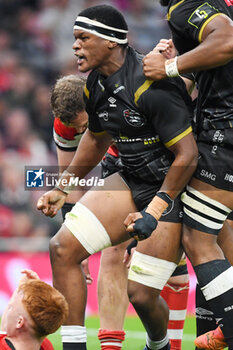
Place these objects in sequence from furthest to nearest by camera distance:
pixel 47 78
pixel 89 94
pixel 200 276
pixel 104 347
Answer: pixel 47 78
pixel 104 347
pixel 89 94
pixel 200 276

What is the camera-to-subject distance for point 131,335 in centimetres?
598

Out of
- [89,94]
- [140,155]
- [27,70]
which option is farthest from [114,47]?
[27,70]

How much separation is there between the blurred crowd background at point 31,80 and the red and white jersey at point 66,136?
2364 millimetres

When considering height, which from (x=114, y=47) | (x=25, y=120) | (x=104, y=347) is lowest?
(x=25, y=120)

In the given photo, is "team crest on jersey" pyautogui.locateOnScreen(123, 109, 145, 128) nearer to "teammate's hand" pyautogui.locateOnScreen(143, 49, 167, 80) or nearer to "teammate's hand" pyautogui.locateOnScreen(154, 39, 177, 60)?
"teammate's hand" pyautogui.locateOnScreen(143, 49, 167, 80)

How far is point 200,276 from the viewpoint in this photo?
3.75 m

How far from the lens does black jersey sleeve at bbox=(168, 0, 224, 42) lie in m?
3.62

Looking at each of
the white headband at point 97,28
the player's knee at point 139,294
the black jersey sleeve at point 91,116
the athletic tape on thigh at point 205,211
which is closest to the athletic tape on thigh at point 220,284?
the athletic tape on thigh at point 205,211

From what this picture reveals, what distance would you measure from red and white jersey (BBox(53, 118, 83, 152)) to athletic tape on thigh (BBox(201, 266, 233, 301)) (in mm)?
1895

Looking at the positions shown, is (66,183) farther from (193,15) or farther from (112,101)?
(193,15)

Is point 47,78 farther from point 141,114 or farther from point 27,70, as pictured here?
point 141,114

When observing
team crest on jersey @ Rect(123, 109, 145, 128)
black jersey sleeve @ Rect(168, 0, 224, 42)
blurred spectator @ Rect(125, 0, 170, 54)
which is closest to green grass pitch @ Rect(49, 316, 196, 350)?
team crest on jersey @ Rect(123, 109, 145, 128)

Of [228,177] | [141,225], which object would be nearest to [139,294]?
[141,225]

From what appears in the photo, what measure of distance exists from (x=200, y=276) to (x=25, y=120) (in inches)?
227
